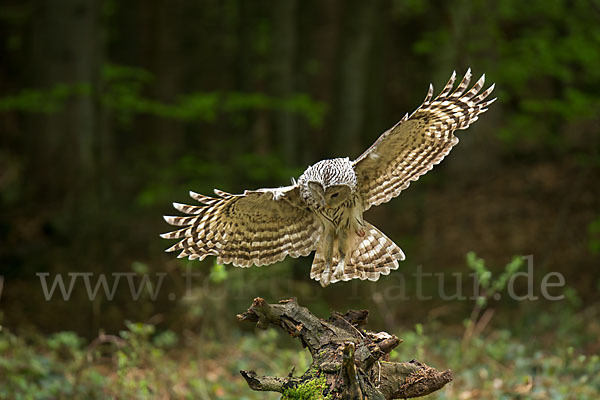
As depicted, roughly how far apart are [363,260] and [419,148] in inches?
32.4

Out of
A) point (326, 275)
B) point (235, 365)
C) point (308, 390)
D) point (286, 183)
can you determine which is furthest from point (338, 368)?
point (286, 183)

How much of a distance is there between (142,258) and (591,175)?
7.96m

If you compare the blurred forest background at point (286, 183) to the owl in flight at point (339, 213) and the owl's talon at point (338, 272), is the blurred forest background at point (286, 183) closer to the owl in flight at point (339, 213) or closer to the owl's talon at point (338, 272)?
the owl in flight at point (339, 213)

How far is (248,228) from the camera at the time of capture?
4.41 metres

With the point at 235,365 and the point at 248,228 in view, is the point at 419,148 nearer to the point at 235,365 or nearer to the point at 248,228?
the point at 248,228

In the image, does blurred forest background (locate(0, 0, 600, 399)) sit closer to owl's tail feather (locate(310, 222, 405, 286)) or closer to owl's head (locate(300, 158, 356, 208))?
owl's tail feather (locate(310, 222, 405, 286))

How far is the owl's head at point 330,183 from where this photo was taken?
13.4 ft

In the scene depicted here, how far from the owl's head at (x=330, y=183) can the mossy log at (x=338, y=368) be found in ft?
2.24

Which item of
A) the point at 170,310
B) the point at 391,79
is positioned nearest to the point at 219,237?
the point at 170,310

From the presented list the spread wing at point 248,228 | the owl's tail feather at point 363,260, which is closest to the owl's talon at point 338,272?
the owl's tail feather at point 363,260

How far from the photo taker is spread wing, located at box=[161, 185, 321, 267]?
4.25 metres

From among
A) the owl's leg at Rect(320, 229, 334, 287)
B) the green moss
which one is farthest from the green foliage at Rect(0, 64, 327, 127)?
the green moss

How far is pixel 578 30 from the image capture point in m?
11.6

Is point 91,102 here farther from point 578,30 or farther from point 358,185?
point 578,30
